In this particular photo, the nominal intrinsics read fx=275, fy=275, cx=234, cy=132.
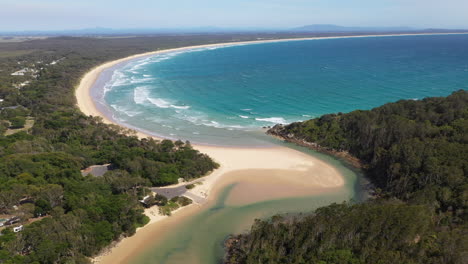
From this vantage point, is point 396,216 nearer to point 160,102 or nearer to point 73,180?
point 73,180

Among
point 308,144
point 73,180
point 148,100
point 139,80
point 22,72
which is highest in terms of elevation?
point 22,72

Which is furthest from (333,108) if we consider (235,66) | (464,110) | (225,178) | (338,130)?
(235,66)

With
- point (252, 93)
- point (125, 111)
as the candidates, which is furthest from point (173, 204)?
point (252, 93)

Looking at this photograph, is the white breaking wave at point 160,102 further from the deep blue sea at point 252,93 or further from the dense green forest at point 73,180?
the dense green forest at point 73,180

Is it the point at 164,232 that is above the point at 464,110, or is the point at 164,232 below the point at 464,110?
below

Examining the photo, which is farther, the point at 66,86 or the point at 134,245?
the point at 66,86

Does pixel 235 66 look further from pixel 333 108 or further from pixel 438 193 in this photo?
pixel 438 193
